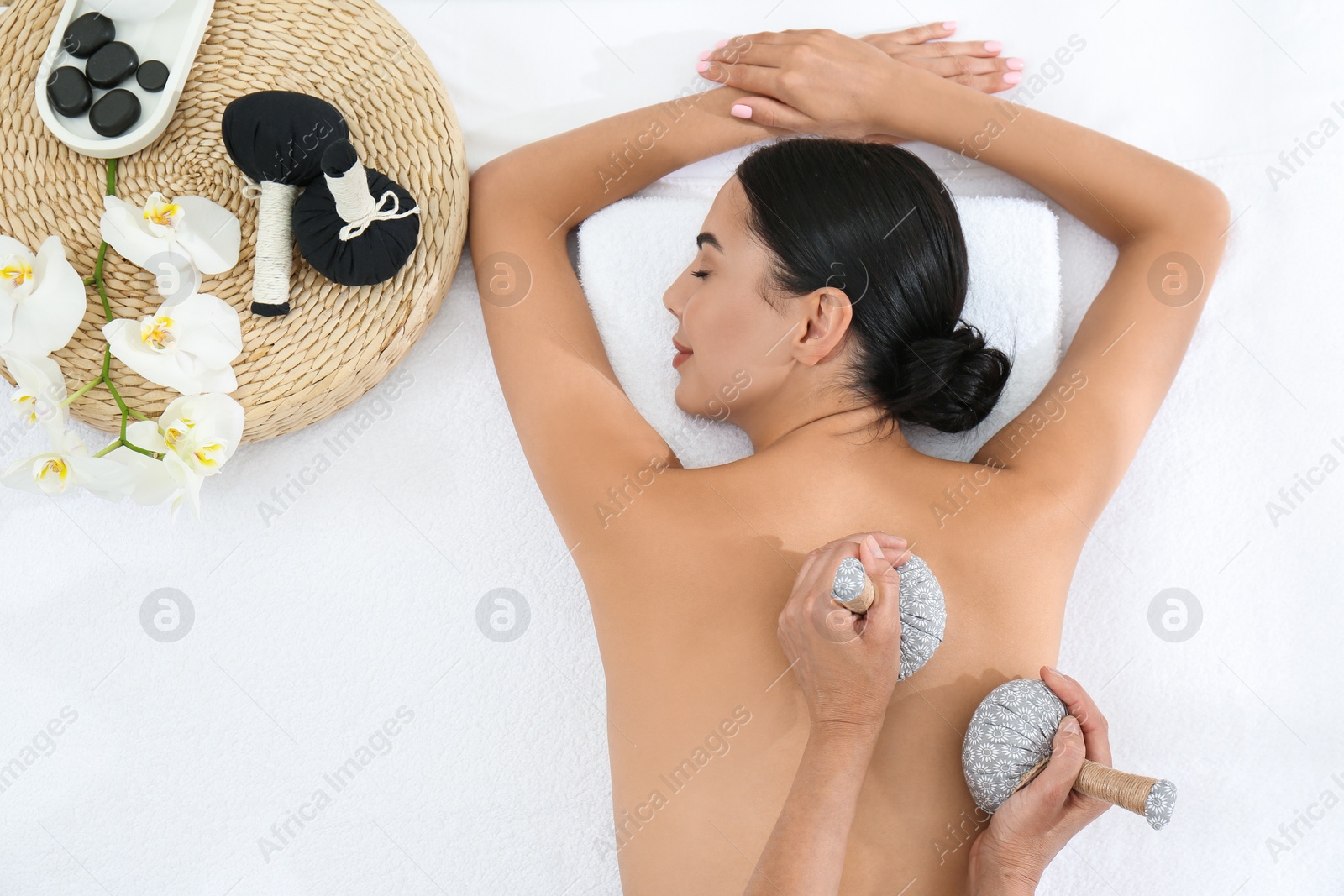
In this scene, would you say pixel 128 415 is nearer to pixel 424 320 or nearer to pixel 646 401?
pixel 424 320

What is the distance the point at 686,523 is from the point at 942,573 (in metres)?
0.30

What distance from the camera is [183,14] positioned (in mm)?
1284

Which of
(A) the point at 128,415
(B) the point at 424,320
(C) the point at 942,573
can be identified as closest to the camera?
(C) the point at 942,573

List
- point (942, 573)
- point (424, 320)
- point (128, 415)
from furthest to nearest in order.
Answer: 1. point (424, 320)
2. point (128, 415)
3. point (942, 573)

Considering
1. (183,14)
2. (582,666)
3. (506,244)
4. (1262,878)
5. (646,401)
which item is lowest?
(582,666)

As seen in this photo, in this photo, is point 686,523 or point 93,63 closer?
point 686,523

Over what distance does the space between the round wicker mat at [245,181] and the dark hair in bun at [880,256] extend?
0.47 m

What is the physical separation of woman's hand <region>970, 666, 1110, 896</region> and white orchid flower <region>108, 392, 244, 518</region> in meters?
0.98

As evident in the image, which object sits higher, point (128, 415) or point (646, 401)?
point (646, 401)

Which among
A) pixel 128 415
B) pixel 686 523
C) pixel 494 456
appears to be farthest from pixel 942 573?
pixel 128 415

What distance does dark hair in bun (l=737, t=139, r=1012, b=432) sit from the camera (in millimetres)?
1137

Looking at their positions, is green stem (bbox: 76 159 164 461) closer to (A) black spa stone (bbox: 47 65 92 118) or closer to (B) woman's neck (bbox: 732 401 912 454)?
(A) black spa stone (bbox: 47 65 92 118)

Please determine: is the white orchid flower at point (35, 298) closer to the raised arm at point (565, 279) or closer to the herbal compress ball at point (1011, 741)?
the raised arm at point (565, 279)

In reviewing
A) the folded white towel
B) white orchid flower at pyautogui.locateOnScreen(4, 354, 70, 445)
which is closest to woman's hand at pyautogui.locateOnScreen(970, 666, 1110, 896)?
the folded white towel
